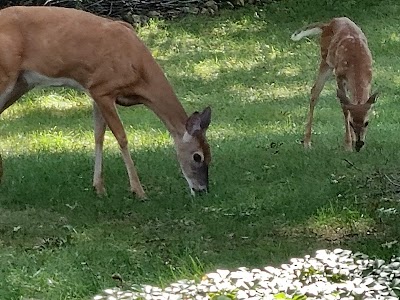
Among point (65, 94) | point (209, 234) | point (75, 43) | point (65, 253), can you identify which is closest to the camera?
point (65, 253)

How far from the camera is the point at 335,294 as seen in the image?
371 centimetres

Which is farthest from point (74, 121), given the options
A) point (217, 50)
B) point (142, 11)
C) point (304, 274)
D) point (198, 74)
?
point (304, 274)

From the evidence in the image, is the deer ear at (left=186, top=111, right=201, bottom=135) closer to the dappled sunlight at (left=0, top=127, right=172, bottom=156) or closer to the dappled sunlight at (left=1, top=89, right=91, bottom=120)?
the dappled sunlight at (left=0, top=127, right=172, bottom=156)

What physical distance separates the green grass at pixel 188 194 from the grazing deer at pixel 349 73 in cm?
22

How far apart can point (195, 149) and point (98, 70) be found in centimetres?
105

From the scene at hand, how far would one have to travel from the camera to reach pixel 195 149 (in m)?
8.13

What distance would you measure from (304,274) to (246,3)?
1538cm

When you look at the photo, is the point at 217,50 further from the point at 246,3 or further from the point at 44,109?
the point at 44,109

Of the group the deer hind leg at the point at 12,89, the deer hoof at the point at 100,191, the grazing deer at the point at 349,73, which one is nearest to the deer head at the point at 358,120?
the grazing deer at the point at 349,73

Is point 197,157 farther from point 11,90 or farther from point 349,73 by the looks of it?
point 349,73

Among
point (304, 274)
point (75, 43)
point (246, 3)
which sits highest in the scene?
point (304, 274)

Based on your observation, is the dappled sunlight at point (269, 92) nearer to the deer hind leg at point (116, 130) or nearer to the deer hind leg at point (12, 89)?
the deer hind leg at point (116, 130)

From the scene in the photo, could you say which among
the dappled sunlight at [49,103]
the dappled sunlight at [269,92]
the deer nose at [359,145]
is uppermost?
the deer nose at [359,145]

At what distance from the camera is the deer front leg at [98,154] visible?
802 cm
